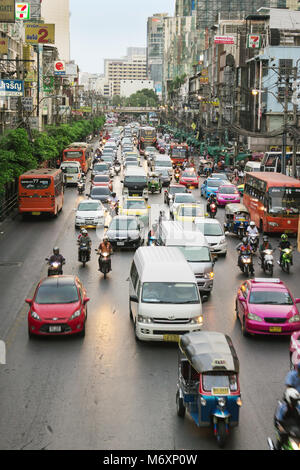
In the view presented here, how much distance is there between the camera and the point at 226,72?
11231cm

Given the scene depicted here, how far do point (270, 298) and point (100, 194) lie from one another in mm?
29334

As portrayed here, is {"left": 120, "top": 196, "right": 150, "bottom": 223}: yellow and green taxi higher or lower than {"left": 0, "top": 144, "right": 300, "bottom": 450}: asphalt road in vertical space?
higher

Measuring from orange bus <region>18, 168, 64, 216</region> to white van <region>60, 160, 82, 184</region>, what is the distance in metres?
21.0

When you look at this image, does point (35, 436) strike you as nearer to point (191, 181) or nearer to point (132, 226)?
point (132, 226)

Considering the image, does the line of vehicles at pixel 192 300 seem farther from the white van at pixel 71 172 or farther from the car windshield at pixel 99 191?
the white van at pixel 71 172

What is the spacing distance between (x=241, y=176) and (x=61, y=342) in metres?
51.3

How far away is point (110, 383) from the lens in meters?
14.6

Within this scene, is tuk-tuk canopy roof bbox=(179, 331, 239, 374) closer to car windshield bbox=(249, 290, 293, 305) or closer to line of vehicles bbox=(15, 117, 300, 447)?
line of vehicles bbox=(15, 117, 300, 447)

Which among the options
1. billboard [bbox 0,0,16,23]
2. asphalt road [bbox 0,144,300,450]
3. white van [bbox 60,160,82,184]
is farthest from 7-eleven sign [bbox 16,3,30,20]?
asphalt road [bbox 0,144,300,450]

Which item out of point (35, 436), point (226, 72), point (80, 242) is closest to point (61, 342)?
point (35, 436)

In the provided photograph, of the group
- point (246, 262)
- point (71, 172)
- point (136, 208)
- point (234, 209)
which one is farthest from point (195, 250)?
point (71, 172)

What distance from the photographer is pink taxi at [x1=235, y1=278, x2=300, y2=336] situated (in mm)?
17781

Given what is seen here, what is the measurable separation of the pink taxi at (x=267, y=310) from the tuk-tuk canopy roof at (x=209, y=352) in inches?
209

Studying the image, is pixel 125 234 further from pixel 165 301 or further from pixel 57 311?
pixel 165 301
